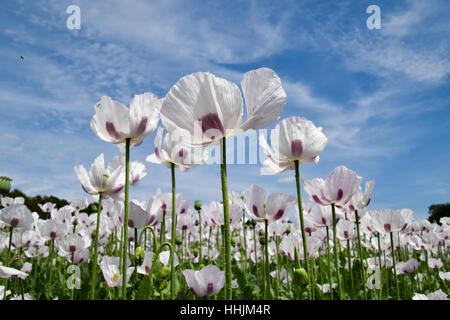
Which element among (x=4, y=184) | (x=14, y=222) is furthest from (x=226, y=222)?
(x=14, y=222)

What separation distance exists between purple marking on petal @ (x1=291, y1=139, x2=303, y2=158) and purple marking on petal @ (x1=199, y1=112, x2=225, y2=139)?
460 mm

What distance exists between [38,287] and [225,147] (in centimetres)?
396

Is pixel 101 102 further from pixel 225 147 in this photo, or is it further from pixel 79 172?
pixel 225 147

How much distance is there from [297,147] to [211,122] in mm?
506

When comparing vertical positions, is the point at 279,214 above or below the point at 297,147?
below

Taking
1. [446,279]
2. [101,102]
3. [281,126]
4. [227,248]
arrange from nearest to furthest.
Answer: [227,248] → [281,126] → [101,102] → [446,279]

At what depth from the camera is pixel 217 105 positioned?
102cm

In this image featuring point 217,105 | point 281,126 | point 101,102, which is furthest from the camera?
point 101,102

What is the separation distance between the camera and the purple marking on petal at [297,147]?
142 centimetres

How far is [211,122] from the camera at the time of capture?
1.05 m

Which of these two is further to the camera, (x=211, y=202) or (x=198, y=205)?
(x=198, y=205)

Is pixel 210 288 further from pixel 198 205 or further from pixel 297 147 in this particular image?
pixel 198 205
